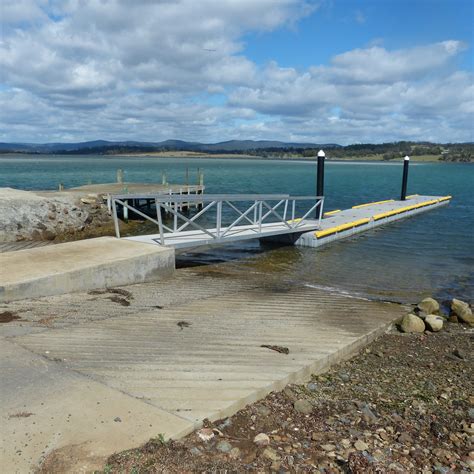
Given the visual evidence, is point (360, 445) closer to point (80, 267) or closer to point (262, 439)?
point (262, 439)

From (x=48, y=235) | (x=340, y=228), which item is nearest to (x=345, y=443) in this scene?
(x=340, y=228)

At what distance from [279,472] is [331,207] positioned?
30.2 m

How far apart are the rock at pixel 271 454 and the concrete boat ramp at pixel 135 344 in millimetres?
590

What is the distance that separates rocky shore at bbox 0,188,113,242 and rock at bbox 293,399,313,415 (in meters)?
14.9

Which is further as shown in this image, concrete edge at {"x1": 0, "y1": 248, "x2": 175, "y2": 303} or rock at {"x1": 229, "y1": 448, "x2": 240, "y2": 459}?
concrete edge at {"x1": 0, "y1": 248, "x2": 175, "y2": 303}

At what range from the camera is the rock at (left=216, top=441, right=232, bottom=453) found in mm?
3611

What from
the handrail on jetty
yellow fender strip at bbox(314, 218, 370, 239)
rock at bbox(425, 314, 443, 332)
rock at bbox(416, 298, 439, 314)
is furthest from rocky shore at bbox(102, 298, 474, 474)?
yellow fender strip at bbox(314, 218, 370, 239)

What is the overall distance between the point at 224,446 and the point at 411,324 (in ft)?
18.0

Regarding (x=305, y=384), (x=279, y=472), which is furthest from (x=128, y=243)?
(x=279, y=472)

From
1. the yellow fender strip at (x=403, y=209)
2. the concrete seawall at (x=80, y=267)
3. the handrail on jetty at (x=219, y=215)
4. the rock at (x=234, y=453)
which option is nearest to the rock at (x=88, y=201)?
the handrail on jetty at (x=219, y=215)

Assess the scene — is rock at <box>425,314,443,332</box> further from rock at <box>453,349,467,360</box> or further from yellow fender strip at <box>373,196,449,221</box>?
yellow fender strip at <box>373,196,449,221</box>

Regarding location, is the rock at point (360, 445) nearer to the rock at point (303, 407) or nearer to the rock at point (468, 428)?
the rock at point (303, 407)

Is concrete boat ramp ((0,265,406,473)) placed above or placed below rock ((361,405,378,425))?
above

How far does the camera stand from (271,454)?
3.64 m
